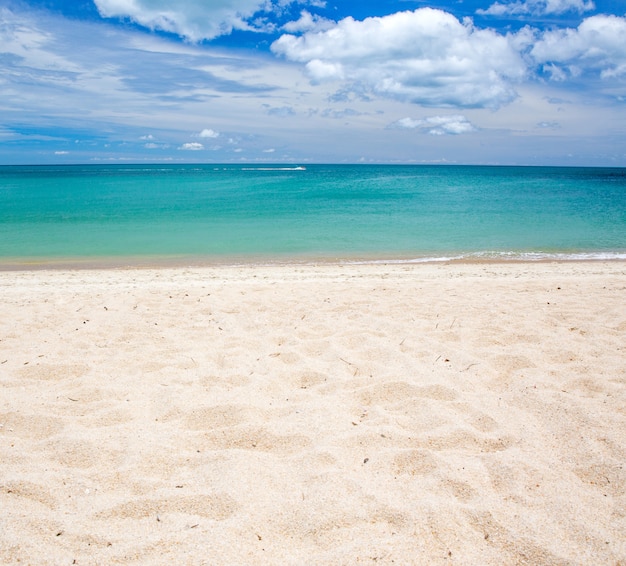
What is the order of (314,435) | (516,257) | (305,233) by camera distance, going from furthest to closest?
(305,233)
(516,257)
(314,435)

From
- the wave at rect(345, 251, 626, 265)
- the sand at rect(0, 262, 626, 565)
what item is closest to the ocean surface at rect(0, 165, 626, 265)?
the wave at rect(345, 251, 626, 265)

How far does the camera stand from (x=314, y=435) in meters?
3.45

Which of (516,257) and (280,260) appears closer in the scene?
(280,260)

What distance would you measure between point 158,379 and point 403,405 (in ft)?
7.44

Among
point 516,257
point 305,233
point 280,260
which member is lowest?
point 280,260

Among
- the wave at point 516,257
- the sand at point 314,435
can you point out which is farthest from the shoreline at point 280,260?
the sand at point 314,435

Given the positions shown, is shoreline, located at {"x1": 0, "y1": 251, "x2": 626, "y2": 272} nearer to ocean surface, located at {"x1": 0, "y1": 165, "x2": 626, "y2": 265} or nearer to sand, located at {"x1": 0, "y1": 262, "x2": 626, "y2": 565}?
ocean surface, located at {"x1": 0, "y1": 165, "x2": 626, "y2": 265}

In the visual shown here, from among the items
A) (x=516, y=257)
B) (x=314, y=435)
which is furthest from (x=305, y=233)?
(x=314, y=435)

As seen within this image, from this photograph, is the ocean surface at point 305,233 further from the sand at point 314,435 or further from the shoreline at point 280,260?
the sand at point 314,435

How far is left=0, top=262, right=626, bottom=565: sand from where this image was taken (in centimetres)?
245

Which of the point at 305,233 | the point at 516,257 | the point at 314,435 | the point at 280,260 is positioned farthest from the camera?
the point at 305,233

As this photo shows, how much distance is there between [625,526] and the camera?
2.54 metres

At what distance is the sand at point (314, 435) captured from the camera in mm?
2447

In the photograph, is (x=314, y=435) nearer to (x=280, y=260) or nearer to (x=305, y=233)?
(x=280, y=260)
